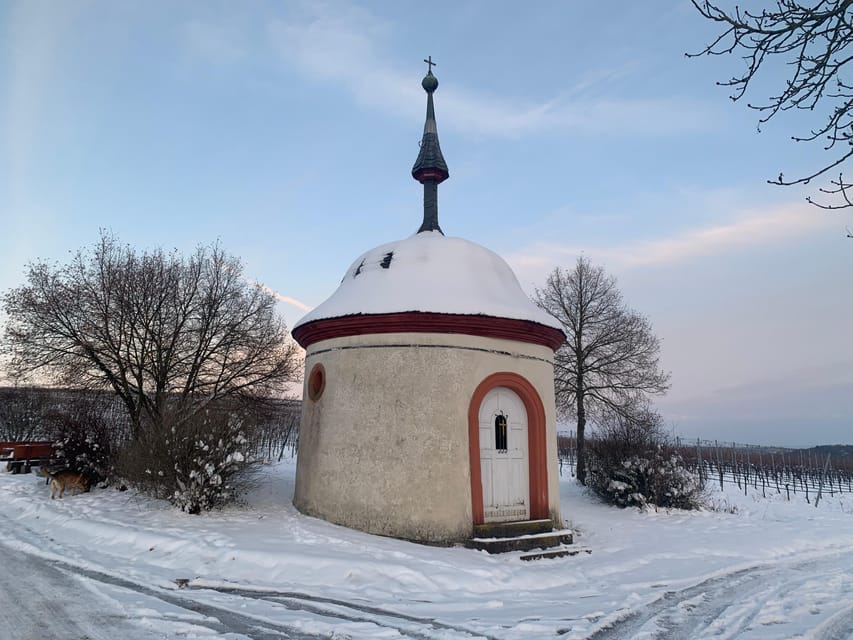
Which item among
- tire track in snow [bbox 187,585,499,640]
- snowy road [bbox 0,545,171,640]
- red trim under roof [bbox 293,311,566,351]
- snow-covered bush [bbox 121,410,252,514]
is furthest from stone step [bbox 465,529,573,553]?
snowy road [bbox 0,545,171,640]

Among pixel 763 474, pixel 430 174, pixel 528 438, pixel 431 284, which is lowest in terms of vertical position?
pixel 763 474

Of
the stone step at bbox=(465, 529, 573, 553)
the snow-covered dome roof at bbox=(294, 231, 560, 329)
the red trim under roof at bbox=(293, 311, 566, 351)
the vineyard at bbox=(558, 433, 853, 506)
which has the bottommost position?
A: the vineyard at bbox=(558, 433, 853, 506)

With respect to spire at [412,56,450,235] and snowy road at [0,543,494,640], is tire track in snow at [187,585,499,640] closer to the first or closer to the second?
snowy road at [0,543,494,640]

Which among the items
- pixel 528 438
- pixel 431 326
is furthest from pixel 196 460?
pixel 528 438

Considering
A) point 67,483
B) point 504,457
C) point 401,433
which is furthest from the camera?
point 67,483

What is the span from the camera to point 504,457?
934 cm

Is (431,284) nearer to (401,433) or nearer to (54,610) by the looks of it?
Result: (401,433)

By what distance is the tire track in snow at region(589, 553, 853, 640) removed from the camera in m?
5.09

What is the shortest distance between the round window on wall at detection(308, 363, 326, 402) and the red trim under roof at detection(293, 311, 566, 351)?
61 cm

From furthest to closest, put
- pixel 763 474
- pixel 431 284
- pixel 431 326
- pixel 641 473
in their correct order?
1. pixel 763 474
2. pixel 641 473
3. pixel 431 284
4. pixel 431 326

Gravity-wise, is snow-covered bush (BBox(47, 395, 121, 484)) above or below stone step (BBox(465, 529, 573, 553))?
above

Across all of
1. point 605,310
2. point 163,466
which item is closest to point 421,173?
point 163,466

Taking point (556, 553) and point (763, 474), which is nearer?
point (556, 553)

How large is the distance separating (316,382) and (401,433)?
235cm
